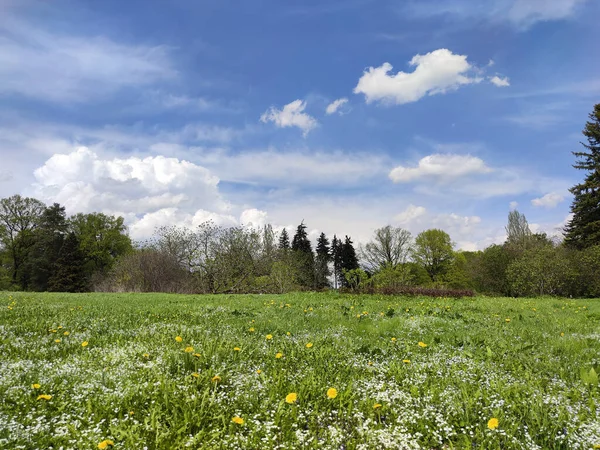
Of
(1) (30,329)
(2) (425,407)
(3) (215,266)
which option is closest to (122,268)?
(3) (215,266)

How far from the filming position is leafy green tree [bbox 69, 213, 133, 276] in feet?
174

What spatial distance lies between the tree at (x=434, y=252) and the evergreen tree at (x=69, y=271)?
49.9 meters

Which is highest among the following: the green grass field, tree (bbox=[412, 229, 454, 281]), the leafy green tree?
the leafy green tree

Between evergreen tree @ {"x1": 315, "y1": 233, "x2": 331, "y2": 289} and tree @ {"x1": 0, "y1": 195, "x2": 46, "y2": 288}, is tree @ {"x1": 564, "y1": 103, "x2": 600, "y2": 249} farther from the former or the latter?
tree @ {"x1": 0, "y1": 195, "x2": 46, "y2": 288}

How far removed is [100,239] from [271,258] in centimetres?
3423

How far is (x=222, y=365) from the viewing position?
150 inches

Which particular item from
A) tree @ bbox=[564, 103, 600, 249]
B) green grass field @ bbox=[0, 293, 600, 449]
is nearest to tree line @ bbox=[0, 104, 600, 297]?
tree @ bbox=[564, 103, 600, 249]

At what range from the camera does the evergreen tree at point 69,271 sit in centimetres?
4684

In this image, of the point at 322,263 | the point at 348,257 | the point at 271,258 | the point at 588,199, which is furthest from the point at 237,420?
the point at 348,257

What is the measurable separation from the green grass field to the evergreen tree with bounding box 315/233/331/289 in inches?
1841

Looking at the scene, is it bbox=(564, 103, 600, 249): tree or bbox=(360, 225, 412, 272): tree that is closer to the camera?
bbox=(564, 103, 600, 249): tree

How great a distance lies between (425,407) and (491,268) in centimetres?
4406

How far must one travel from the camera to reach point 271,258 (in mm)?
35156

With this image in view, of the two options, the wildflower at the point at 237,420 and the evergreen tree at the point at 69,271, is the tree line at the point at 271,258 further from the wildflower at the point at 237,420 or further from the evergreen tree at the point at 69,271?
the wildflower at the point at 237,420
